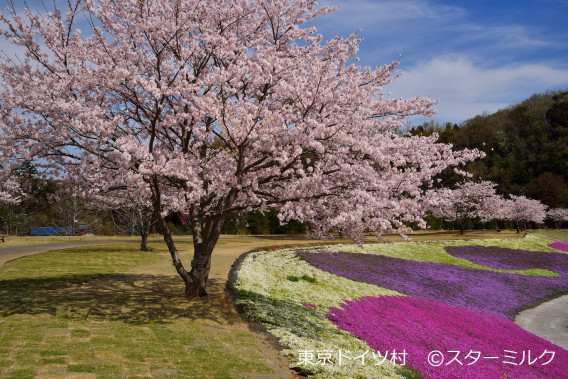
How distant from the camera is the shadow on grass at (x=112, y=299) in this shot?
14103 millimetres

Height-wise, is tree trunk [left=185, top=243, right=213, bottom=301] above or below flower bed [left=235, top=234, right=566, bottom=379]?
above

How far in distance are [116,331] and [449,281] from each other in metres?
24.0

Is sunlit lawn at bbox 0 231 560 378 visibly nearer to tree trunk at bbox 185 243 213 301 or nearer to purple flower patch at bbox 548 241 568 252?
tree trunk at bbox 185 243 213 301

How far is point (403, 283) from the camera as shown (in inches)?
1078

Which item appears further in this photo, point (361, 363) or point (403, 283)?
point (403, 283)

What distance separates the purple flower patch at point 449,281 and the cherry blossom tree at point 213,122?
1232 cm

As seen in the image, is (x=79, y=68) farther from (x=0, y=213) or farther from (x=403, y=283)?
(x=0, y=213)

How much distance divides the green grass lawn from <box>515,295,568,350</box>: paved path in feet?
50.1

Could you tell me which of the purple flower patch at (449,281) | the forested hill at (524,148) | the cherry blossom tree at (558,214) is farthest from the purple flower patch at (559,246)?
the forested hill at (524,148)

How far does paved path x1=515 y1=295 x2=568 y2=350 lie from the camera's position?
20600mm

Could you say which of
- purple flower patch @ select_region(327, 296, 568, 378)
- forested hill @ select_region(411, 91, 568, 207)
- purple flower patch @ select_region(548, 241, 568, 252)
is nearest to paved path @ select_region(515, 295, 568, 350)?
purple flower patch @ select_region(327, 296, 568, 378)

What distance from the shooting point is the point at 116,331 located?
1216 cm

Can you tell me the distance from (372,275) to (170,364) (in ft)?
65.4

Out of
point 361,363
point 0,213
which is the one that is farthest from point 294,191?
point 0,213
